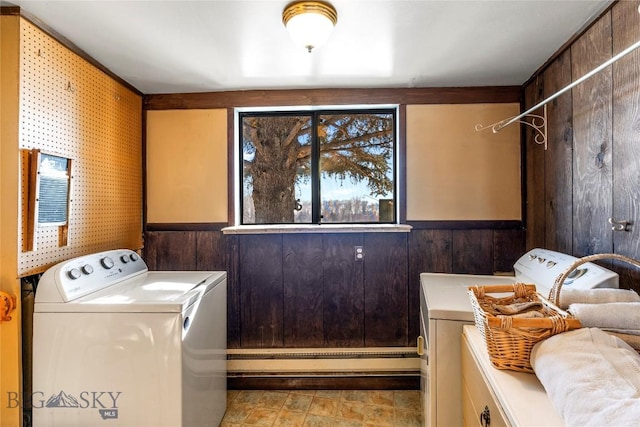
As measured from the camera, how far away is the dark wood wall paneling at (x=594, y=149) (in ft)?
4.26

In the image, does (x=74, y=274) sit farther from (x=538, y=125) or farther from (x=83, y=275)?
(x=538, y=125)

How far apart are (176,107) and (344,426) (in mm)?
2366

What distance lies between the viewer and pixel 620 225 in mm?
1351

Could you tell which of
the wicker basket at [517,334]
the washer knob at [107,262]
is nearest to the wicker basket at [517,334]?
the wicker basket at [517,334]

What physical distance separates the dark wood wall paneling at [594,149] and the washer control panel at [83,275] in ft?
7.65

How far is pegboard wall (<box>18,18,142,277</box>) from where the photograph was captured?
1.45 m

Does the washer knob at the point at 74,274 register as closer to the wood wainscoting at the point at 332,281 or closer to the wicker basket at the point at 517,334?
the wood wainscoting at the point at 332,281

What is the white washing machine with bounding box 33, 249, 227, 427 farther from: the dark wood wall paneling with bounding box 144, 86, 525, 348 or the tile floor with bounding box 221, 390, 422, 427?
the dark wood wall paneling with bounding box 144, 86, 525, 348

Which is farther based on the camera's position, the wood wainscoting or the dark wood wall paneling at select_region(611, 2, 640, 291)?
the wood wainscoting

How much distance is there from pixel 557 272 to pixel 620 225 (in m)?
0.32

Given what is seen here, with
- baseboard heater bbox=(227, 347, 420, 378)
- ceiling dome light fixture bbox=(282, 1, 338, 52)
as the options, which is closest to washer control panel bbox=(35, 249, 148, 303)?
baseboard heater bbox=(227, 347, 420, 378)

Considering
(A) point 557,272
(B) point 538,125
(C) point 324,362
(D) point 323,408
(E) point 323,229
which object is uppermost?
(B) point 538,125

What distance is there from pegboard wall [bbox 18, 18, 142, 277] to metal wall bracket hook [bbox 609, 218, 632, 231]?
97.8 inches

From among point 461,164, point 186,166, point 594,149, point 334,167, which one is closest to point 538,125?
point 461,164
